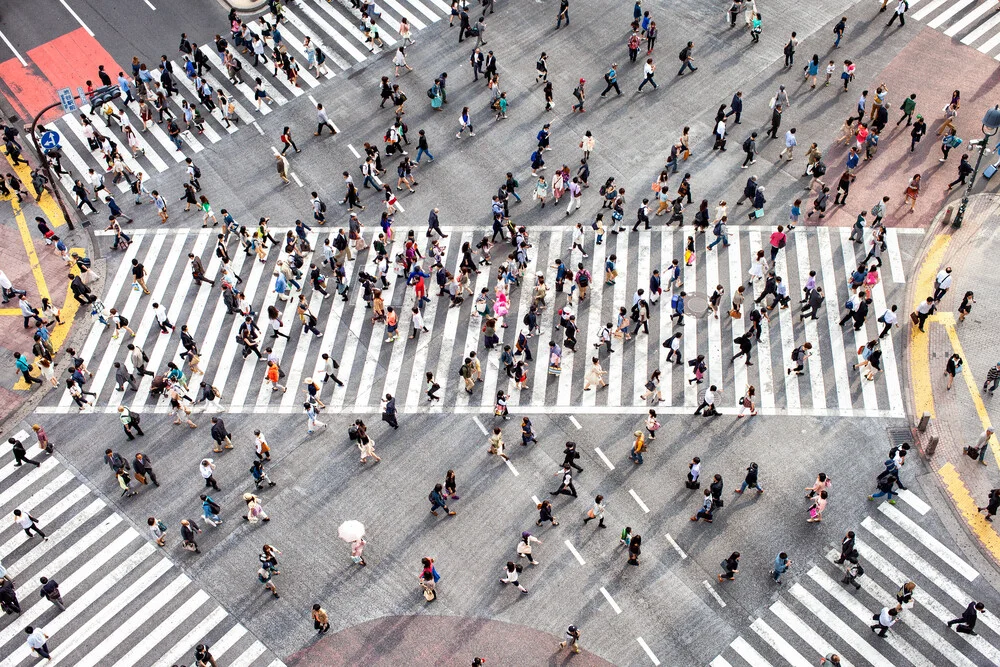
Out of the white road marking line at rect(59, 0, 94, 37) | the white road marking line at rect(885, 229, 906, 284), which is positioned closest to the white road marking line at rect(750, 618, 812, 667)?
the white road marking line at rect(885, 229, 906, 284)

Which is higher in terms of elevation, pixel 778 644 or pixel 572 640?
pixel 572 640

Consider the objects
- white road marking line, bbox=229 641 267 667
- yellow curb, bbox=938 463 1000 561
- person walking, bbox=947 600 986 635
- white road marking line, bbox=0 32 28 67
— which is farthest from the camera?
white road marking line, bbox=0 32 28 67

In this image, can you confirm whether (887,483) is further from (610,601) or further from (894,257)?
(894,257)

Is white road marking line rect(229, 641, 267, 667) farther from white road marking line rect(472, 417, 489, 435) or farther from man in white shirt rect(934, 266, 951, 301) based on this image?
man in white shirt rect(934, 266, 951, 301)

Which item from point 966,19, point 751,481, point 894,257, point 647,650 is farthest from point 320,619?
point 966,19

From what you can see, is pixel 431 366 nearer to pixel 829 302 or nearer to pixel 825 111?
pixel 829 302

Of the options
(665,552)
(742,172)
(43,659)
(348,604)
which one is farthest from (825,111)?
(43,659)

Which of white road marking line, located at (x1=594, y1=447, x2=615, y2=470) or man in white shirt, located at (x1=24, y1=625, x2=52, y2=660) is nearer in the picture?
man in white shirt, located at (x1=24, y1=625, x2=52, y2=660)
